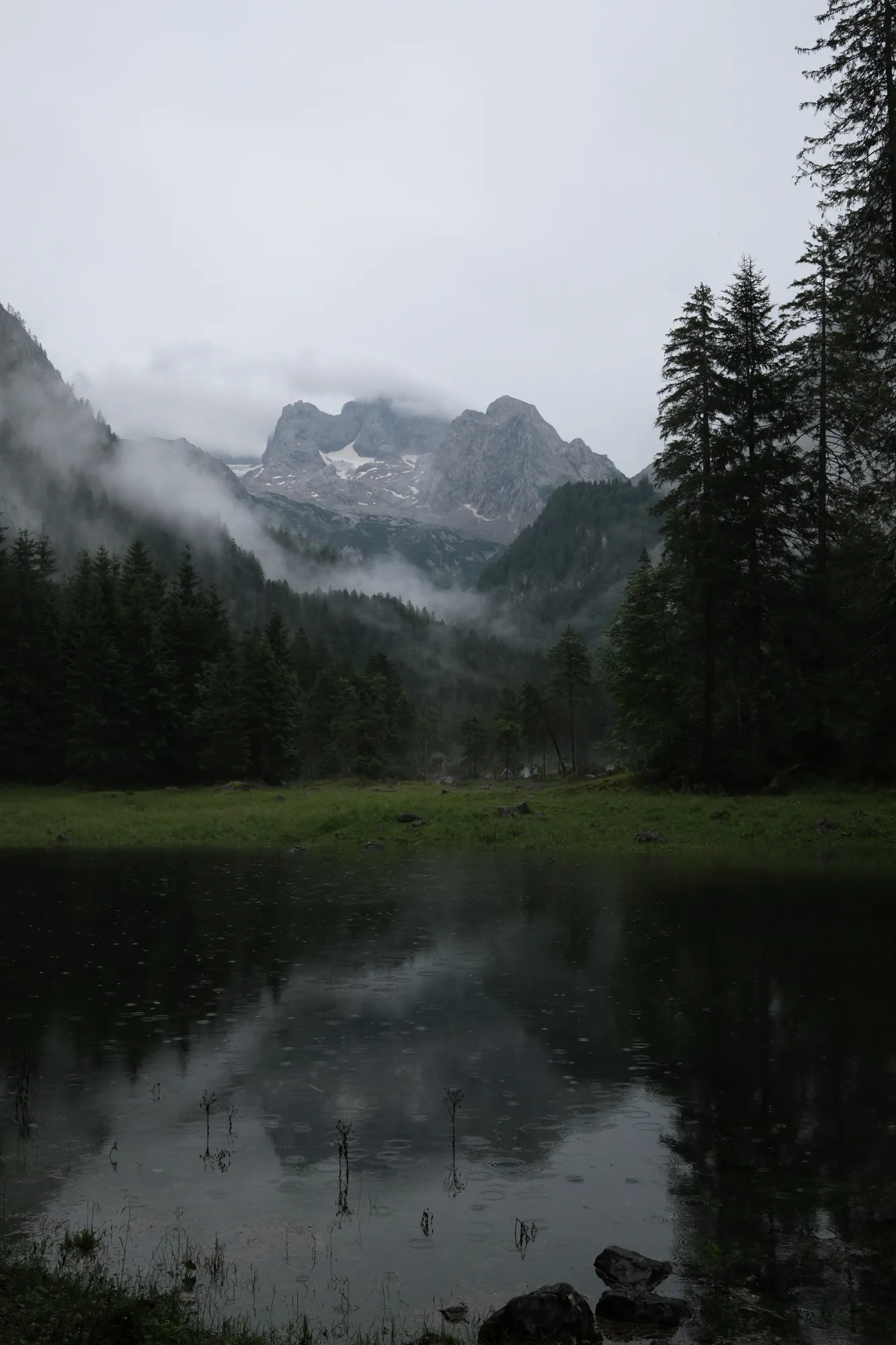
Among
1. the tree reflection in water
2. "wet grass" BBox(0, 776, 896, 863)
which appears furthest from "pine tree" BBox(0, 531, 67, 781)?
the tree reflection in water

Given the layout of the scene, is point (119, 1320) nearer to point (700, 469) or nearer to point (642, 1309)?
point (642, 1309)

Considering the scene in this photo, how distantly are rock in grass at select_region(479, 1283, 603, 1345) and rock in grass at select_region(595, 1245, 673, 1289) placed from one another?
2.20 ft

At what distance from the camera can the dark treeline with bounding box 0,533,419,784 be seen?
70062mm

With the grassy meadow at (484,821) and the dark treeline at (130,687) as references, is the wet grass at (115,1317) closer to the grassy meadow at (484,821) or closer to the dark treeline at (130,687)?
the grassy meadow at (484,821)

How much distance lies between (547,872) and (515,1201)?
23540 millimetres

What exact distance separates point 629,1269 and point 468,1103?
180 inches

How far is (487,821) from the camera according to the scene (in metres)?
43.8

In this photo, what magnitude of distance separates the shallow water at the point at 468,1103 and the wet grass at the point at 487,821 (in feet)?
38.9

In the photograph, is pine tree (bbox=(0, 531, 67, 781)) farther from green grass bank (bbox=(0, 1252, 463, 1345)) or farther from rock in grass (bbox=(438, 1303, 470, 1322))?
rock in grass (bbox=(438, 1303, 470, 1322))

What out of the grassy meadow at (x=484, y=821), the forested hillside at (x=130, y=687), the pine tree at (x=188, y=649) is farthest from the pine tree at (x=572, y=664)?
the grassy meadow at (x=484, y=821)

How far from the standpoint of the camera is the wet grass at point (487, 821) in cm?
3644

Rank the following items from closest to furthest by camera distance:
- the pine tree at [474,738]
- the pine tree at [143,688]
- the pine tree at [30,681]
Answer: the pine tree at [143,688], the pine tree at [30,681], the pine tree at [474,738]

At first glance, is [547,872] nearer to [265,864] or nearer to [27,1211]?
[265,864]

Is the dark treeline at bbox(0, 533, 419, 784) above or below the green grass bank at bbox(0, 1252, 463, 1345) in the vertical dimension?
above
